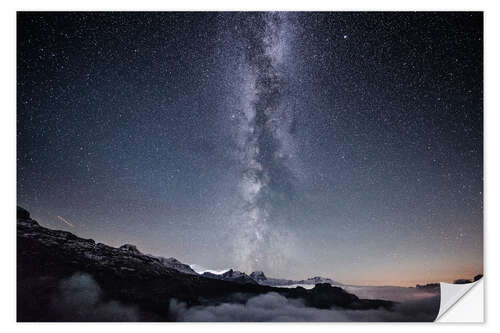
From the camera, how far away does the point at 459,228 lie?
4027 millimetres

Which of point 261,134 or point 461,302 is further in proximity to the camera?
point 261,134

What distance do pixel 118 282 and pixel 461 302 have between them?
3.36 m

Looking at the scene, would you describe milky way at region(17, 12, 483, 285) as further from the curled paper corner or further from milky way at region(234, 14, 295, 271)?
the curled paper corner

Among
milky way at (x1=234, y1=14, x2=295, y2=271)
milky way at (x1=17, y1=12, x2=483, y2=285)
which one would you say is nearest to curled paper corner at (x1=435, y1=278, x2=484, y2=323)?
milky way at (x1=17, y1=12, x2=483, y2=285)

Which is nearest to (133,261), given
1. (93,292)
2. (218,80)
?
(93,292)

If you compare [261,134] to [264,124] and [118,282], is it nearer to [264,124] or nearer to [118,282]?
[264,124]

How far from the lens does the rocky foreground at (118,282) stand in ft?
13.1

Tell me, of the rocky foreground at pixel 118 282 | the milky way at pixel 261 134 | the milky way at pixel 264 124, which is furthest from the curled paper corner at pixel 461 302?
the milky way at pixel 264 124

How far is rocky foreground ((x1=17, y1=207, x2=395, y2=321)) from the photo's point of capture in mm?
3984

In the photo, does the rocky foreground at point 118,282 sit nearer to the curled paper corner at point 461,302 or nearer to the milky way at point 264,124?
the curled paper corner at point 461,302

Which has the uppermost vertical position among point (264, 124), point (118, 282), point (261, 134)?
point (264, 124)

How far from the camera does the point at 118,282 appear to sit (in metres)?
4.02

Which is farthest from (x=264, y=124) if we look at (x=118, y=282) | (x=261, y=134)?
(x=118, y=282)
